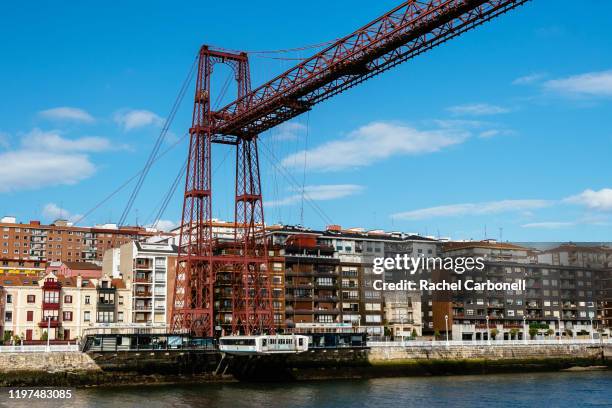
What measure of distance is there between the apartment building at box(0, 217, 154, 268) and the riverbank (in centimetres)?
9138

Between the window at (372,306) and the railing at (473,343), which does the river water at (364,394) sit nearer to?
the railing at (473,343)

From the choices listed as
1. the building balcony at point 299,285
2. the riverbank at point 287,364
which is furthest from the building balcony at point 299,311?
the riverbank at point 287,364

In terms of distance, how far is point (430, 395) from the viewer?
58281mm

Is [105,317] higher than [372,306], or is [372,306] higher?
[372,306]

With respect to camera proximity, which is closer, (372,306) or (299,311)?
(299,311)

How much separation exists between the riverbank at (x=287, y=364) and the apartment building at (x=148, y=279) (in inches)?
1044

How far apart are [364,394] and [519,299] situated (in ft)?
210

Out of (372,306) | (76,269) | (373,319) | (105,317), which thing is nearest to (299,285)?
(372,306)

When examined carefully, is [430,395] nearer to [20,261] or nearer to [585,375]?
[585,375]

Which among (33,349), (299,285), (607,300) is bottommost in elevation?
(33,349)

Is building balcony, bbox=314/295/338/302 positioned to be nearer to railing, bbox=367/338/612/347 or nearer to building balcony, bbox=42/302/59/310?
railing, bbox=367/338/612/347

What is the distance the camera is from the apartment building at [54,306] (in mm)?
84188

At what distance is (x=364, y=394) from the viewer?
5866 cm

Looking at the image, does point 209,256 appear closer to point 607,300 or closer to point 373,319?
point 373,319
